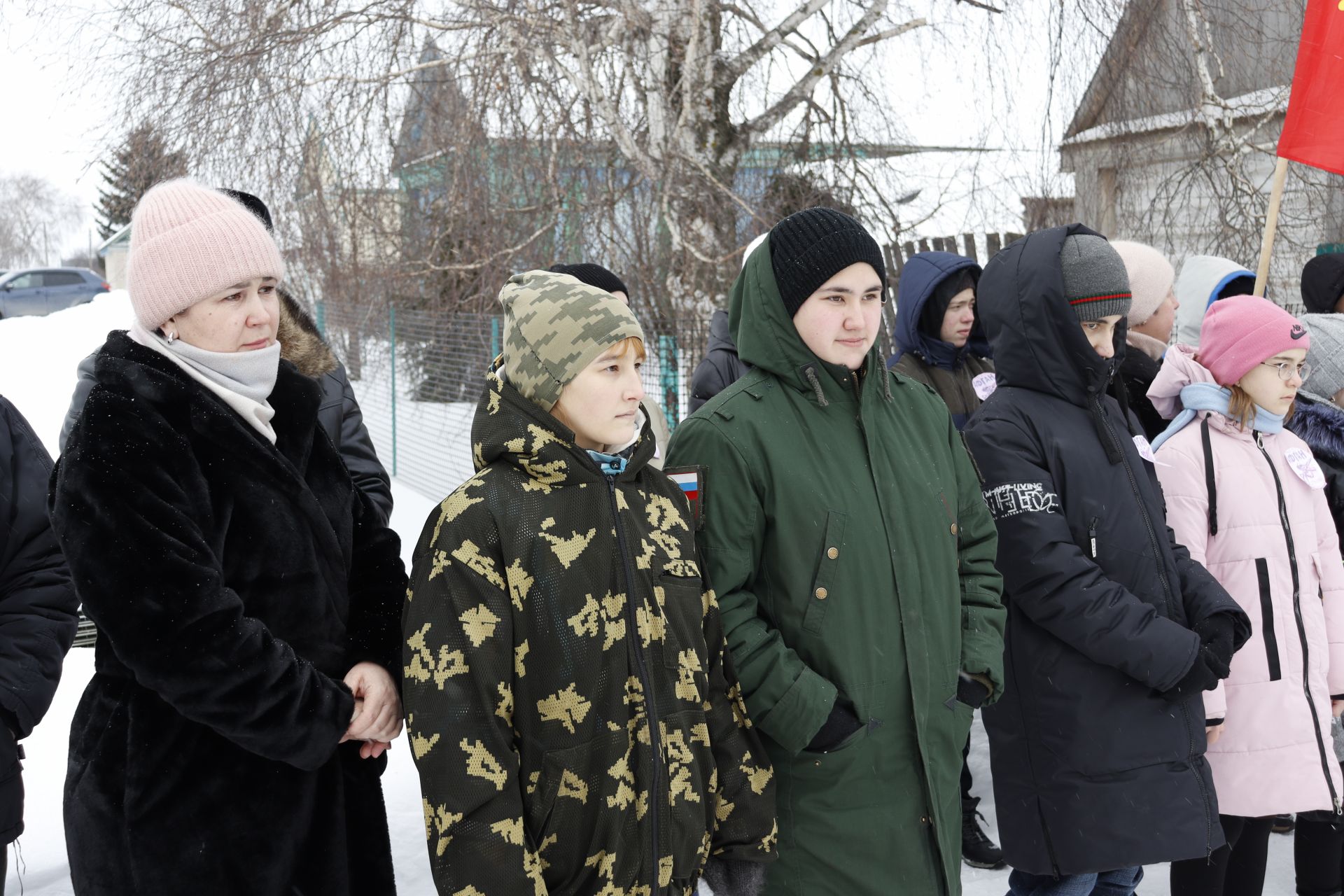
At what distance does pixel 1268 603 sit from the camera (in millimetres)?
2893

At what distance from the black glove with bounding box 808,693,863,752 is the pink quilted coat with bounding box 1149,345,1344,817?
1.25 metres

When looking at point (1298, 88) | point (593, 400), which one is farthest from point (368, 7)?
point (593, 400)

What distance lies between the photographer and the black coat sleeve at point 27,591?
225 cm

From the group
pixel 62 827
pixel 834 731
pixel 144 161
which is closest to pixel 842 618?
pixel 834 731

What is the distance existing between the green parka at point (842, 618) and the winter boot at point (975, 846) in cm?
160

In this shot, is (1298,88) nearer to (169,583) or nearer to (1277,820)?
(1277,820)

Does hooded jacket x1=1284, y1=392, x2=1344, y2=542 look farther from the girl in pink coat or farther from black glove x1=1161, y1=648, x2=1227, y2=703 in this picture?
black glove x1=1161, y1=648, x2=1227, y2=703

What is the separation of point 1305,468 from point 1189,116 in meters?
5.45

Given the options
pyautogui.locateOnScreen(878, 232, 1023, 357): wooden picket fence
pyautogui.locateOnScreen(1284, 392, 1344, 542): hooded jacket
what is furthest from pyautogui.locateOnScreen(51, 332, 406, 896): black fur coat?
pyautogui.locateOnScreen(878, 232, 1023, 357): wooden picket fence

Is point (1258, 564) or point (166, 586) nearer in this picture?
point (166, 586)

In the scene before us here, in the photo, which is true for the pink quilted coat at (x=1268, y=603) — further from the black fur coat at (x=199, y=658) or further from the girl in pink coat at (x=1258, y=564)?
the black fur coat at (x=199, y=658)

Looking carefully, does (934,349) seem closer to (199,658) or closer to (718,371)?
(718,371)

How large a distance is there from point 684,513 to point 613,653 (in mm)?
315

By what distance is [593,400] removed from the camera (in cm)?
188
